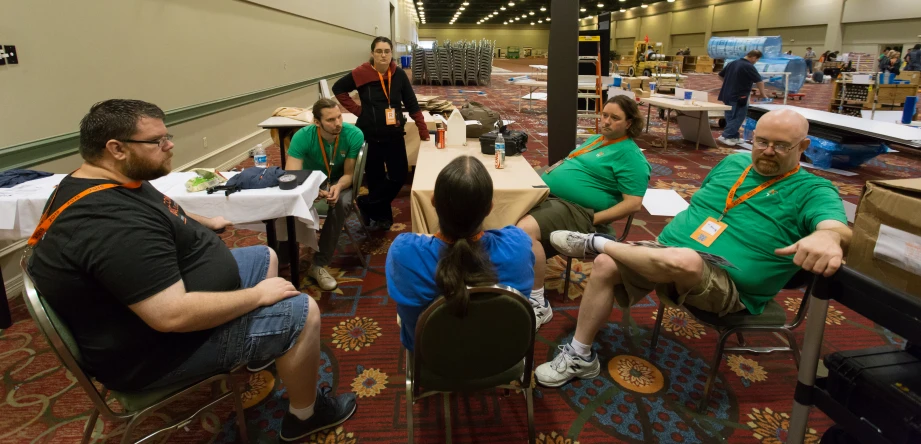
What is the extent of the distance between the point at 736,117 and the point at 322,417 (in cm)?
788

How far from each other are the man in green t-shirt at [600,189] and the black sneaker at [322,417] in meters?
1.09

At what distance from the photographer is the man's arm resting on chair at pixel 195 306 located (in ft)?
4.25

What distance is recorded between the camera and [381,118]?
3732 mm

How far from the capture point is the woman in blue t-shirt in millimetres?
1302

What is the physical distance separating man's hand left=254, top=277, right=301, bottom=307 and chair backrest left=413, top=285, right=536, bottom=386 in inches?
21.8

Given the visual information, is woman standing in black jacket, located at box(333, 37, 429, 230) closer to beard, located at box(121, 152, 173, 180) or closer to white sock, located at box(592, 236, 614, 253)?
white sock, located at box(592, 236, 614, 253)

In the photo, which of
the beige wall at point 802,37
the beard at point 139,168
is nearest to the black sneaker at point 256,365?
the beard at point 139,168

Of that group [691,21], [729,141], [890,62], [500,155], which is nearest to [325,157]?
[500,155]

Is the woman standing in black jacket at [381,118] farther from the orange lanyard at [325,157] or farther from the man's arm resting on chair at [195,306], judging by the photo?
the man's arm resting on chair at [195,306]


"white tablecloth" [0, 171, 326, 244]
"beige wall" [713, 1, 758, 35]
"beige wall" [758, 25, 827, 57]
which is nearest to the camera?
"white tablecloth" [0, 171, 326, 244]

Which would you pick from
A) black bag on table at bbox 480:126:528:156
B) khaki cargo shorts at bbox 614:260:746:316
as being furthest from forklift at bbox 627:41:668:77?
khaki cargo shorts at bbox 614:260:746:316

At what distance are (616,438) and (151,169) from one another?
1929mm

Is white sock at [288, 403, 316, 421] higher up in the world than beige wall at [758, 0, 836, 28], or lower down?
lower down

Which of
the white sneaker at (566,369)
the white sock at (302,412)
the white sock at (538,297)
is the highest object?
the white sock at (538,297)
